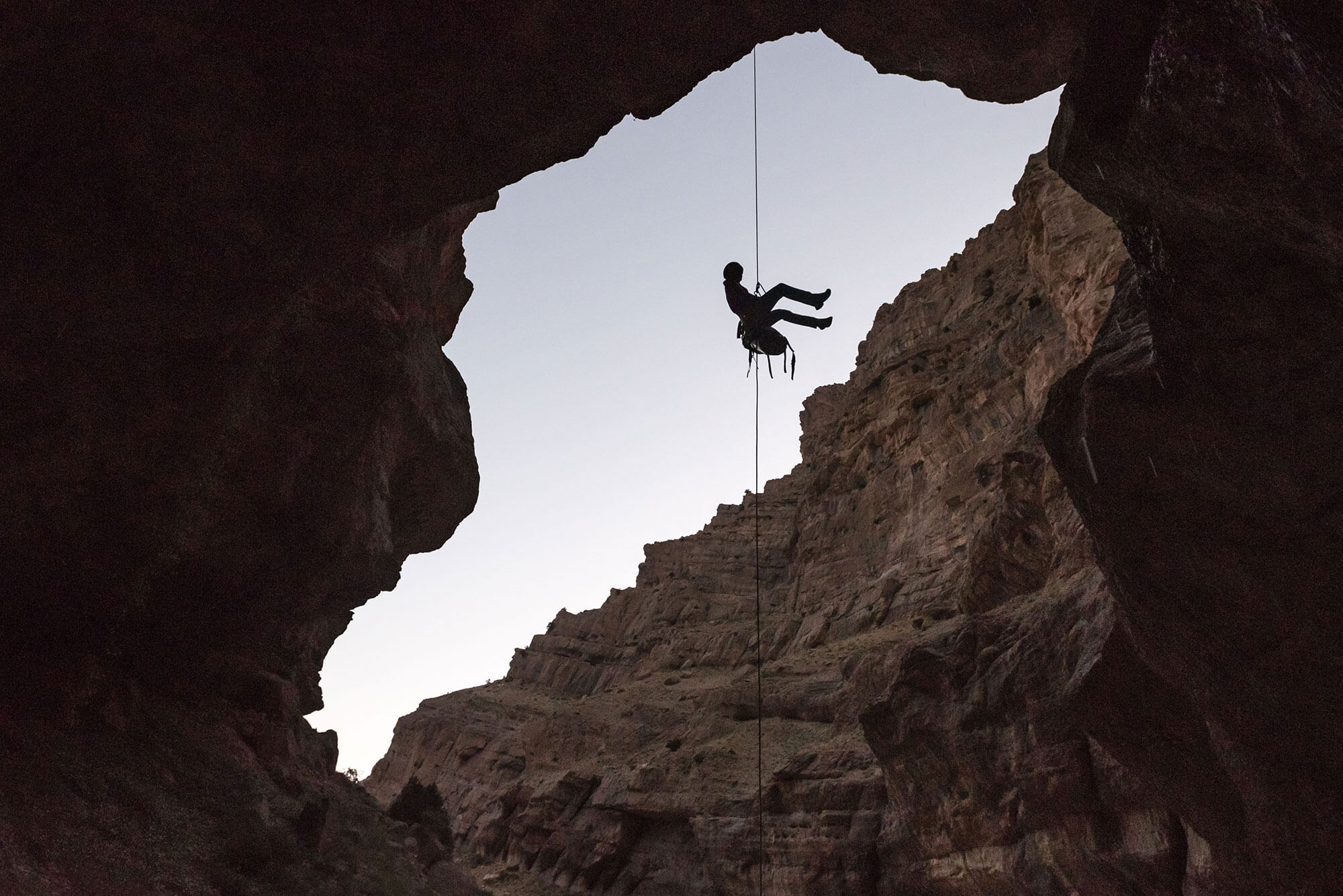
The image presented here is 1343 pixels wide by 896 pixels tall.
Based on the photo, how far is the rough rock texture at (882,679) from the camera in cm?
1558

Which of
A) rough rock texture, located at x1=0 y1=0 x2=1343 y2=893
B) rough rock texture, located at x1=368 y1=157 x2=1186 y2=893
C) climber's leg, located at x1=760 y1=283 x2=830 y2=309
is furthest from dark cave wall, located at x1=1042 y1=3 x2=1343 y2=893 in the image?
climber's leg, located at x1=760 y1=283 x2=830 y2=309

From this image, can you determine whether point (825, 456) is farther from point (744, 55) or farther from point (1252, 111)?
point (1252, 111)

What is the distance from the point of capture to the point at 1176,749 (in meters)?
10.9

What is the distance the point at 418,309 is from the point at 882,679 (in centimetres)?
2034

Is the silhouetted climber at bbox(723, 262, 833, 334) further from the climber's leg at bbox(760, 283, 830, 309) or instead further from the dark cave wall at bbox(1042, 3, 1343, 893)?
the dark cave wall at bbox(1042, 3, 1343, 893)

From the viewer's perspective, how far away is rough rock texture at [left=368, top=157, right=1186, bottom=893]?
15578mm

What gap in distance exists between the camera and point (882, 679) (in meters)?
29.8

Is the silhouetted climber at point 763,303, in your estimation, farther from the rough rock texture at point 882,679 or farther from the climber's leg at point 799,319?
the rough rock texture at point 882,679

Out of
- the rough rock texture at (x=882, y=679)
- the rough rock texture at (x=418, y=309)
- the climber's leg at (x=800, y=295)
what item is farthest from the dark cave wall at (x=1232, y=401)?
the climber's leg at (x=800, y=295)

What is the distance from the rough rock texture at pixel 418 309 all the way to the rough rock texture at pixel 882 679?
10.4ft

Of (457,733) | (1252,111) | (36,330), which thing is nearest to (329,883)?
(36,330)

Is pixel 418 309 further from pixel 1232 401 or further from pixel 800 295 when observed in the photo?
pixel 1232 401

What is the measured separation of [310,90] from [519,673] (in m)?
55.8

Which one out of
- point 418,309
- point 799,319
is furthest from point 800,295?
point 418,309
